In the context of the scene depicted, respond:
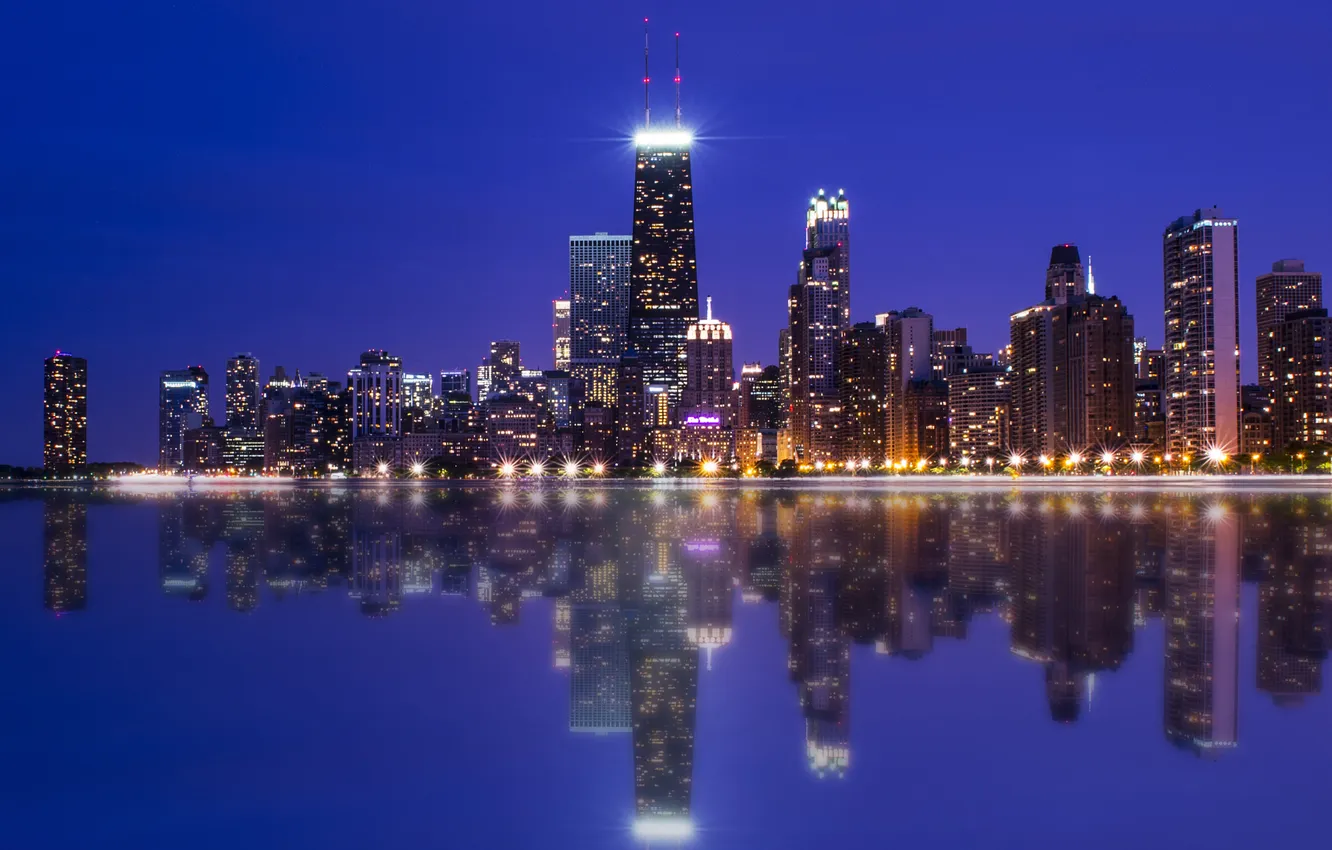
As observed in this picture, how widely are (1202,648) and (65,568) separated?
2128cm

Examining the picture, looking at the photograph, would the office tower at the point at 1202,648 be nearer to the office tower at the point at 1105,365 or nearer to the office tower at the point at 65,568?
the office tower at the point at 65,568

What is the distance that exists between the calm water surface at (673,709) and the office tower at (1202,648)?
6 cm

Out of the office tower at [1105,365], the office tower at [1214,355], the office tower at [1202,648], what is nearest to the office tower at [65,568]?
the office tower at [1202,648]

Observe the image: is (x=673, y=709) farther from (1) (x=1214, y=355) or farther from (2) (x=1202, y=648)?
(1) (x=1214, y=355)

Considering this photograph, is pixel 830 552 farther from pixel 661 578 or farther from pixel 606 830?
pixel 606 830

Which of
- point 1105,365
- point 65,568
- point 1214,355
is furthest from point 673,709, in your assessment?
point 1214,355

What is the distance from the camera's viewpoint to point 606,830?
21.2ft

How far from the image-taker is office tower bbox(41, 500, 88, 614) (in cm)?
1609

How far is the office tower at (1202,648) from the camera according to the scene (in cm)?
834

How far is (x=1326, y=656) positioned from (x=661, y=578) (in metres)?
10.1

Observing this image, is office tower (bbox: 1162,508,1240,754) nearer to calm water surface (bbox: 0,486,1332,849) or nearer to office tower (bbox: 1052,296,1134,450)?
calm water surface (bbox: 0,486,1332,849)

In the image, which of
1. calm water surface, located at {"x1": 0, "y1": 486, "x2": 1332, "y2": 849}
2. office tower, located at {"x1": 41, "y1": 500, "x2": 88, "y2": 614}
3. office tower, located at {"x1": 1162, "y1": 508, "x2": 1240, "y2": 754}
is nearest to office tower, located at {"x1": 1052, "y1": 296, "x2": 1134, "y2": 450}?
office tower, located at {"x1": 1162, "y1": 508, "x2": 1240, "y2": 754}

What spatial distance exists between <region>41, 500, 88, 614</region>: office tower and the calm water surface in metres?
0.17

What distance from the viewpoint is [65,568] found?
2158 centimetres
